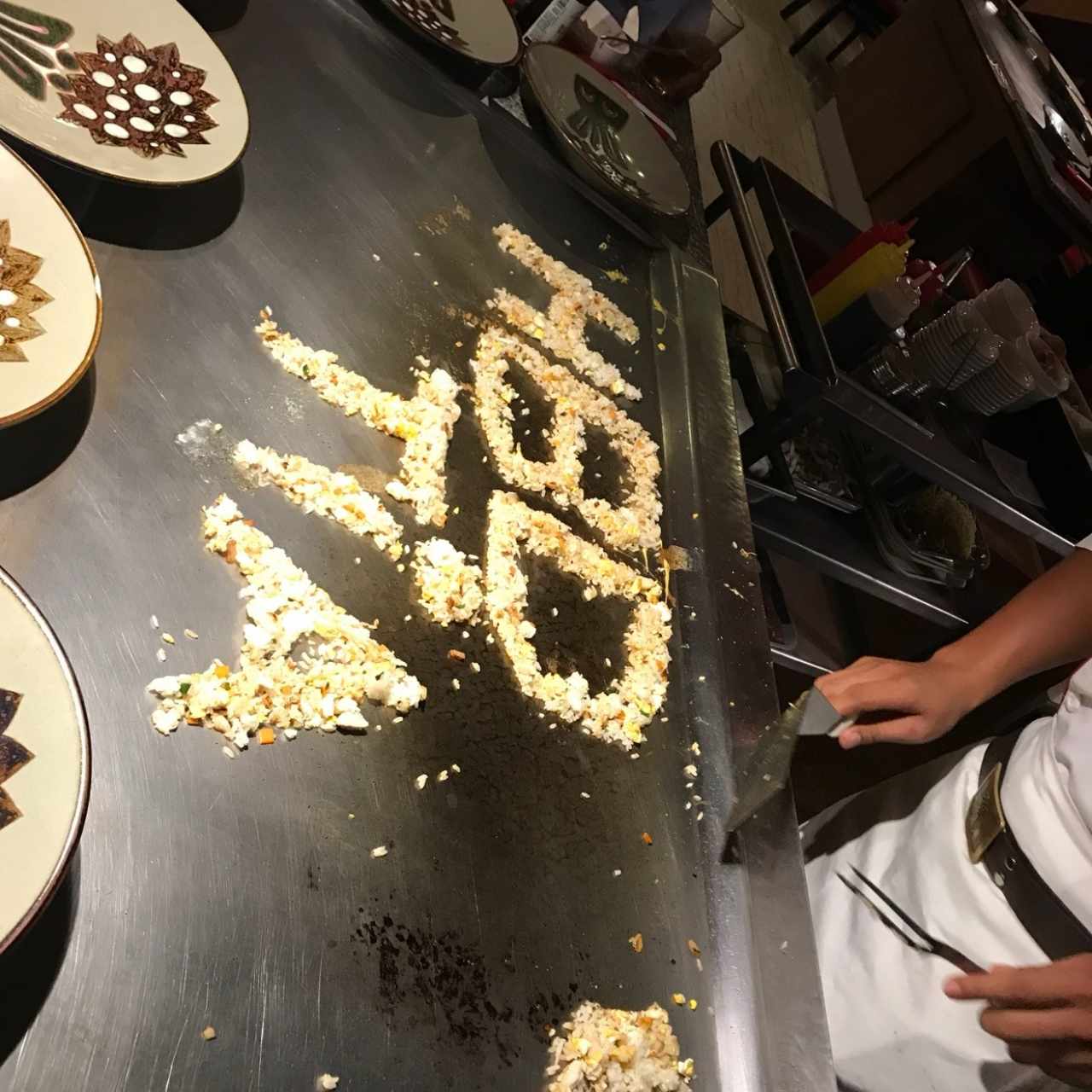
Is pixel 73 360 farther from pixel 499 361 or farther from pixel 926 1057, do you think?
pixel 926 1057

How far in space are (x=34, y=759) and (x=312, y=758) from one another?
1.09 ft

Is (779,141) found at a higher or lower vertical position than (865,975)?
higher

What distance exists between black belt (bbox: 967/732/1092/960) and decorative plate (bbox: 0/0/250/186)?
1.68m

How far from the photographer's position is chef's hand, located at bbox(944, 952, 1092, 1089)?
1.20m

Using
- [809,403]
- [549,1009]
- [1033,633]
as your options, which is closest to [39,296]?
[549,1009]

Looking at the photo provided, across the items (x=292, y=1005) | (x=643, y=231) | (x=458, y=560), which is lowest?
(x=292, y=1005)

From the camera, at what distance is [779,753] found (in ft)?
4.68

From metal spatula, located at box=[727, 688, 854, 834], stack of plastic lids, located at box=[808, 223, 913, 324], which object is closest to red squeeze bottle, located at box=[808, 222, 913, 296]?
stack of plastic lids, located at box=[808, 223, 913, 324]

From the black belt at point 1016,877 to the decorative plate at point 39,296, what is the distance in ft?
5.15

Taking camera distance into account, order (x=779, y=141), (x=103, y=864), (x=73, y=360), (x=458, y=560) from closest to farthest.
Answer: (x=103, y=864) → (x=73, y=360) → (x=458, y=560) → (x=779, y=141)

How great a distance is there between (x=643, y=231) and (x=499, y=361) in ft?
2.67

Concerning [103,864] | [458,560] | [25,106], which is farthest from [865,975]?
[25,106]

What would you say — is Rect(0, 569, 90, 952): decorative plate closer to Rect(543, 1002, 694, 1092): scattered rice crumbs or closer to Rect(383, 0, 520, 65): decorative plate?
Rect(543, 1002, 694, 1092): scattered rice crumbs

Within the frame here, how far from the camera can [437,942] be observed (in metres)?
1.03
